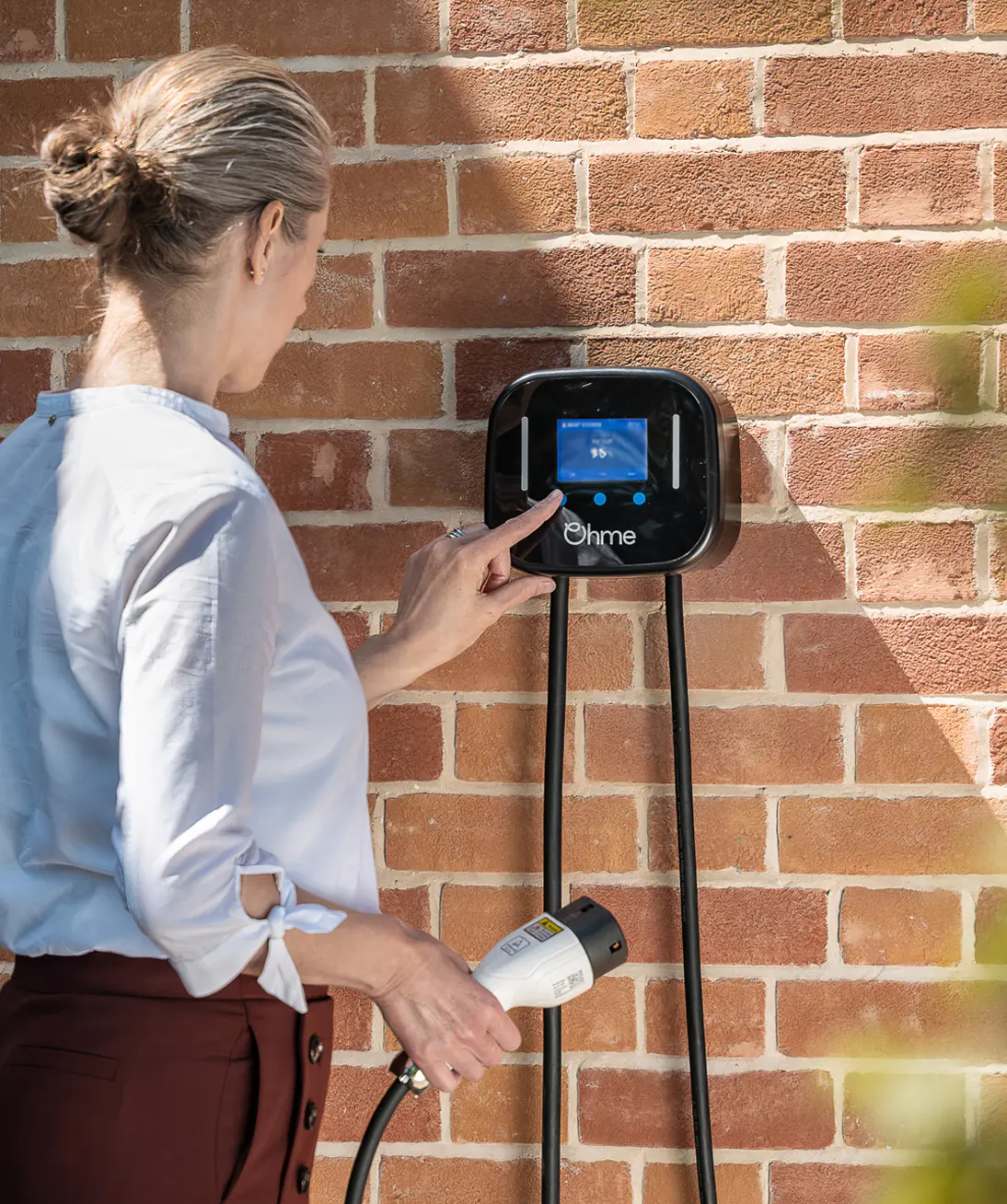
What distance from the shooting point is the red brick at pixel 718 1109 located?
1446mm

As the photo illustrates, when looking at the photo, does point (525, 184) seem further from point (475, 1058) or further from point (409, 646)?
point (475, 1058)

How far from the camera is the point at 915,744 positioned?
1.42 metres

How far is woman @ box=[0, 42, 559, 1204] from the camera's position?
90 centimetres

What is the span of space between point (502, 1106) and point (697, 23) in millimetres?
1305

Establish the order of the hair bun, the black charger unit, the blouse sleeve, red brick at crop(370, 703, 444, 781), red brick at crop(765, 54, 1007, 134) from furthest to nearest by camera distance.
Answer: red brick at crop(370, 703, 444, 781) → red brick at crop(765, 54, 1007, 134) → the black charger unit → the hair bun → the blouse sleeve

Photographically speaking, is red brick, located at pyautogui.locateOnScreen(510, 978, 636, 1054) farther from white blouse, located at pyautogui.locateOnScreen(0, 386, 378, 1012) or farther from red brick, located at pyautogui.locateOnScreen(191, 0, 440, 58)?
red brick, located at pyautogui.locateOnScreen(191, 0, 440, 58)

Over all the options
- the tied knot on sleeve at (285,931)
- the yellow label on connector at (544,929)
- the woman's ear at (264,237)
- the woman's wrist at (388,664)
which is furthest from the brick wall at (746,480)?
the tied knot on sleeve at (285,931)

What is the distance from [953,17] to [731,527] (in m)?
0.64

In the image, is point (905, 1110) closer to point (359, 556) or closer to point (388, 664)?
point (388, 664)

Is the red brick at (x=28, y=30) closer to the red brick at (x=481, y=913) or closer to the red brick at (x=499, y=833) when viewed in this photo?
the red brick at (x=499, y=833)

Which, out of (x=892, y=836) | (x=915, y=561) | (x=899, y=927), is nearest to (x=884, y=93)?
(x=915, y=561)

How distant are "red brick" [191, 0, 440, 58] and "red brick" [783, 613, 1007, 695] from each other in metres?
0.82

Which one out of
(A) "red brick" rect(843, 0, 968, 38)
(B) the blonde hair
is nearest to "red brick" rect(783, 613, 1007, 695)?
(A) "red brick" rect(843, 0, 968, 38)

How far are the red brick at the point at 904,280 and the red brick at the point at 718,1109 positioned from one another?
897 mm
